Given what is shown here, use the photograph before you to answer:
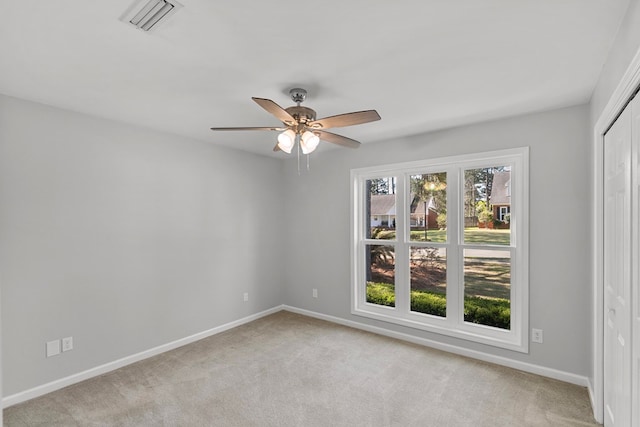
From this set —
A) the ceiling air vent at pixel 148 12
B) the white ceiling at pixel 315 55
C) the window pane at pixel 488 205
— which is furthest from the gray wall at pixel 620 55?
the ceiling air vent at pixel 148 12

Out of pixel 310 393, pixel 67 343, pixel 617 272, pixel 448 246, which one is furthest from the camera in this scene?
pixel 448 246

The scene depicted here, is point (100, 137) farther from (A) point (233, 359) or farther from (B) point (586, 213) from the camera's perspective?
(B) point (586, 213)

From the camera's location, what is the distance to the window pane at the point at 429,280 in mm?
3607

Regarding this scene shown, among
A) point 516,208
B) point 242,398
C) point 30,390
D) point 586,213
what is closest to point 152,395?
point 242,398

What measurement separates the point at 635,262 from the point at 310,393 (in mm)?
2292

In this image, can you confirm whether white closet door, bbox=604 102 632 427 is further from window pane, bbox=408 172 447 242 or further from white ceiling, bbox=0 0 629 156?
window pane, bbox=408 172 447 242

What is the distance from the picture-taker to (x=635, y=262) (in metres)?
1.54

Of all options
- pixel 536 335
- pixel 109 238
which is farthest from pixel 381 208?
pixel 109 238

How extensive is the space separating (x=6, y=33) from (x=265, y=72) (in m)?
1.35

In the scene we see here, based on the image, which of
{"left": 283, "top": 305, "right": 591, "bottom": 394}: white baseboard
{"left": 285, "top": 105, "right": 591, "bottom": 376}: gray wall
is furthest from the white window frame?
{"left": 283, "top": 305, "right": 591, "bottom": 394}: white baseboard

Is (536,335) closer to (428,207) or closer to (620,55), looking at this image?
(428,207)

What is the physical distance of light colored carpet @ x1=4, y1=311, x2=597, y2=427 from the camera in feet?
7.55

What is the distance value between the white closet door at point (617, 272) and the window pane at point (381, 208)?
6.91 feet

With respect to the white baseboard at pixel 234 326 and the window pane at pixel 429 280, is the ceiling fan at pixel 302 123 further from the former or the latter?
the white baseboard at pixel 234 326
